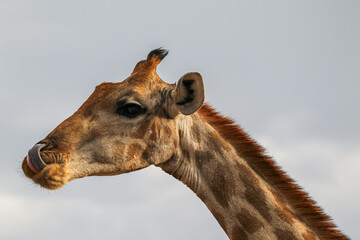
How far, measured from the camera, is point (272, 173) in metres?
9.41

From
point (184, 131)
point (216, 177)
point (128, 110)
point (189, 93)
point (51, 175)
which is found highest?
point (189, 93)

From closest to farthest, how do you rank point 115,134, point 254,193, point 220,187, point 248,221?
point 248,221 → point 254,193 → point 220,187 → point 115,134

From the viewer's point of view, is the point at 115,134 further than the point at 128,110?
No

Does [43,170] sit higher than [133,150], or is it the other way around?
[133,150]

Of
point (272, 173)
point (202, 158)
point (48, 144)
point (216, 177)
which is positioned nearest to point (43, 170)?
point (48, 144)

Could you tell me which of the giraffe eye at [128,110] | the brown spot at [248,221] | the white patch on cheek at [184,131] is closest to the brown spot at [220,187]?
the brown spot at [248,221]

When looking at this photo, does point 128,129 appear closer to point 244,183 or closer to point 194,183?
point 194,183

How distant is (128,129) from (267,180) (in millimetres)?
2677

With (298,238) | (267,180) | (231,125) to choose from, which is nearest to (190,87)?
(231,125)

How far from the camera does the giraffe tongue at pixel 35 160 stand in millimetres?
8594

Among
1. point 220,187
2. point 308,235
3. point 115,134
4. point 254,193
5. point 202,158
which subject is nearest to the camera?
point 308,235

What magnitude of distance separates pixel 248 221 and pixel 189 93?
2.44 meters

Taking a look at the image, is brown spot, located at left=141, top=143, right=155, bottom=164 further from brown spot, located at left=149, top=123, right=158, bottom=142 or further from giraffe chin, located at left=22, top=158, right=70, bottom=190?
giraffe chin, located at left=22, top=158, right=70, bottom=190

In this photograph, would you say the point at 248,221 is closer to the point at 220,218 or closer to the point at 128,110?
the point at 220,218
